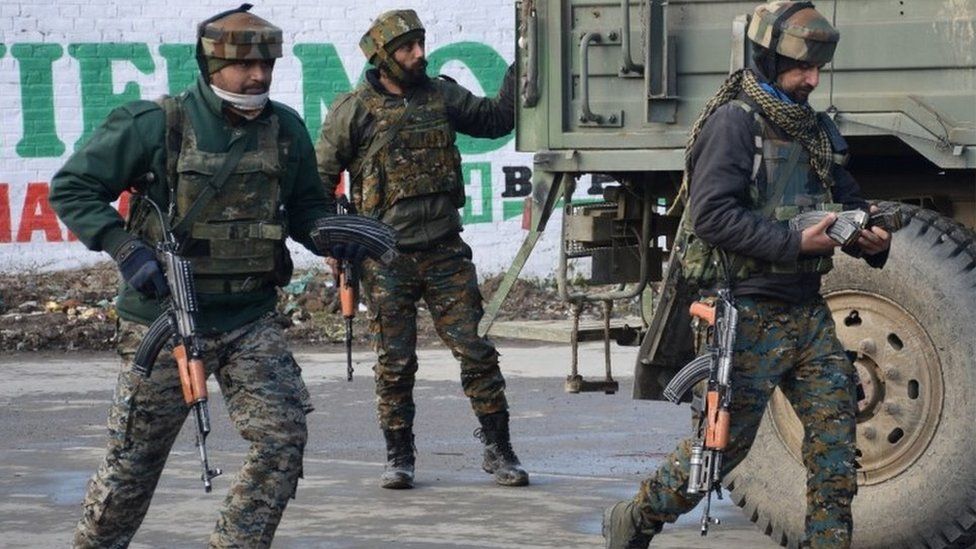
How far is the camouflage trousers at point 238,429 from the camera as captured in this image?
552 cm

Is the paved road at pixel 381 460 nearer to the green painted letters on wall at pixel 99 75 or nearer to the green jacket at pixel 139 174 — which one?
the green jacket at pixel 139 174

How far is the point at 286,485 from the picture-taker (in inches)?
219

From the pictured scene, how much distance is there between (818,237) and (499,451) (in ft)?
9.49

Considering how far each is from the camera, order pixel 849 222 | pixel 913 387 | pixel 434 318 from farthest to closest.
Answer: pixel 434 318
pixel 913 387
pixel 849 222

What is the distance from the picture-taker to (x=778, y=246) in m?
5.54

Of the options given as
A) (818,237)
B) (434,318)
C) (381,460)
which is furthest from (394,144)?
(818,237)

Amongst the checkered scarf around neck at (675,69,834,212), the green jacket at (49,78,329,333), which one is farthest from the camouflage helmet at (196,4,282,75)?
the checkered scarf around neck at (675,69,834,212)

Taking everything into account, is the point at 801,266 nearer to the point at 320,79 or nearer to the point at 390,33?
the point at 390,33

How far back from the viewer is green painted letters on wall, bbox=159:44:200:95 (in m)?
15.0

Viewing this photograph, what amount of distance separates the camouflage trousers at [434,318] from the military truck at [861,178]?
668 millimetres

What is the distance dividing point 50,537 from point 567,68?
2551 mm

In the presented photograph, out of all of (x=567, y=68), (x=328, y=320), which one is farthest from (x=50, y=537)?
(x=328, y=320)

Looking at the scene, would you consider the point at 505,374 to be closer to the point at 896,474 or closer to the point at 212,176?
the point at 896,474

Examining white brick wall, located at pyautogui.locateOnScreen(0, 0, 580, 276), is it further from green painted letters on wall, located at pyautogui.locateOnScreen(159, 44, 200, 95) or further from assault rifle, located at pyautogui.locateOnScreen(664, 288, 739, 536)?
assault rifle, located at pyautogui.locateOnScreen(664, 288, 739, 536)
